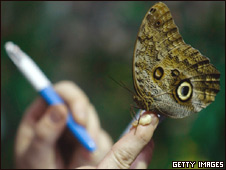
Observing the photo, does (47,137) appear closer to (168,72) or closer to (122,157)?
(122,157)

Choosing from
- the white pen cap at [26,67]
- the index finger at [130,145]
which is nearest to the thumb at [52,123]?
the white pen cap at [26,67]

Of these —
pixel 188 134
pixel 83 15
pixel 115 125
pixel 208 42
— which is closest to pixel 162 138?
pixel 188 134

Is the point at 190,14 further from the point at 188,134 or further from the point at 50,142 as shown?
the point at 50,142

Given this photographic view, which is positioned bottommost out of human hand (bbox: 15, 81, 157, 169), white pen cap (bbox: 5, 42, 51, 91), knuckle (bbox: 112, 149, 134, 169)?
human hand (bbox: 15, 81, 157, 169)

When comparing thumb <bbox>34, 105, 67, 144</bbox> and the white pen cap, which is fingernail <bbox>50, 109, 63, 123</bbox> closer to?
thumb <bbox>34, 105, 67, 144</bbox>

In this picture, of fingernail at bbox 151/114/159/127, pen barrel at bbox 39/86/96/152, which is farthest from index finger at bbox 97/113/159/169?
pen barrel at bbox 39/86/96/152

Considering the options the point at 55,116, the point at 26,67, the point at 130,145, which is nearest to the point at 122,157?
the point at 130,145
